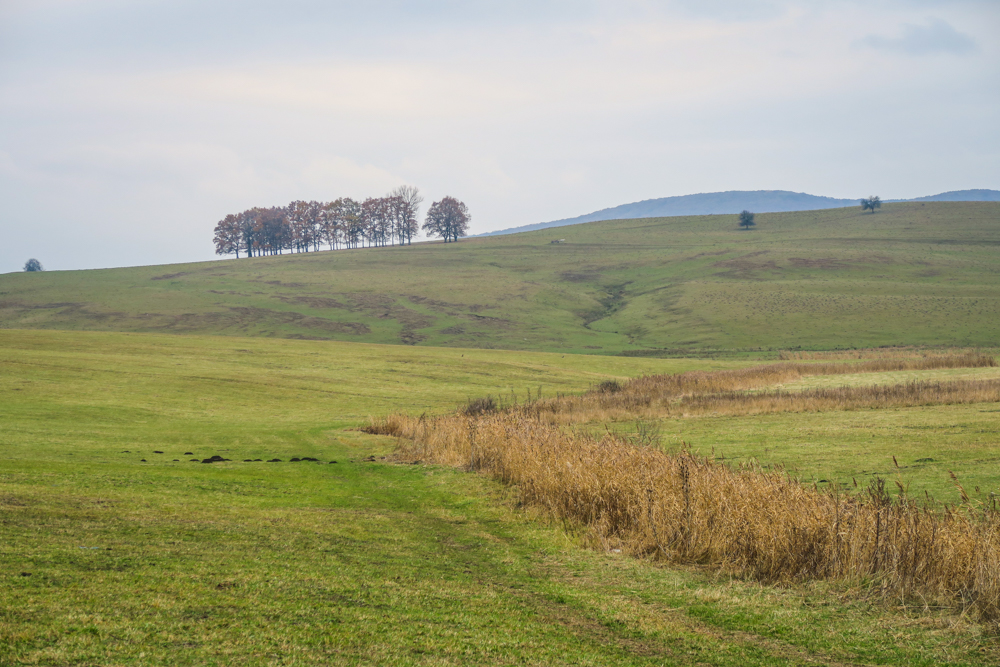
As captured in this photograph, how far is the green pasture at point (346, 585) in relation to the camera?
761 cm

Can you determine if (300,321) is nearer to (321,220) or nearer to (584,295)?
(584,295)

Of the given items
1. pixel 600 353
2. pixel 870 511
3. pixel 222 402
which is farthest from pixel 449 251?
pixel 870 511

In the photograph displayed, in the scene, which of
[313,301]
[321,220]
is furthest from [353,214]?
[313,301]

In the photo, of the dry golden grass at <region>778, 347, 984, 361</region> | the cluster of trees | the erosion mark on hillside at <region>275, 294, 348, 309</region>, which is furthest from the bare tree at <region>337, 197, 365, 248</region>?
the dry golden grass at <region>778, 347, 984, 361</region>

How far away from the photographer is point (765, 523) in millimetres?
11750

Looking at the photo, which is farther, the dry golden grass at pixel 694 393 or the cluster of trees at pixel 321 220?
the cluster of trees at pixel 321 220

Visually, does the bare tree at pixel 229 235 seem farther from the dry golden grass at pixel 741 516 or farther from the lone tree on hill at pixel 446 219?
the dry golden grass at pixel 741 516

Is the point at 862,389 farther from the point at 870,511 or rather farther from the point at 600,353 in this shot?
the point at 600,353

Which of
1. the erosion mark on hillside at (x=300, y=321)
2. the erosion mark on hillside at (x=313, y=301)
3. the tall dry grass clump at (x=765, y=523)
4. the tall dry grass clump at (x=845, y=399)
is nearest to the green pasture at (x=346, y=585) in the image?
the tall dry grass clump at (x=765, y=523)

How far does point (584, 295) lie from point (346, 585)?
4387 inches

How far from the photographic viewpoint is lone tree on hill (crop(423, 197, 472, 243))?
195000 mm

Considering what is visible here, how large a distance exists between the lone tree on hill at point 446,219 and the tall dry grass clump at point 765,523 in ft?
587

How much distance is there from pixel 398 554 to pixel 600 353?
2730 inches

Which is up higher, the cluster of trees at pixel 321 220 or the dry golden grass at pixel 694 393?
the cluster of trees at pixel 321 220
